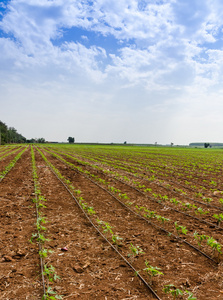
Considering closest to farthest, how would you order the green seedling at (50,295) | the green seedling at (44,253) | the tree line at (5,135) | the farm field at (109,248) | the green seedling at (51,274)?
the green seedling at (50,295)
the farm field at (109,248)
the green seedling at (51,274)
the green seedling at (44,253)
the tree line at (5,135)

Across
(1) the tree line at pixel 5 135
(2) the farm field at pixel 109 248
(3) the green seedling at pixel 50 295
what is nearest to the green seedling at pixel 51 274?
(2) the farm field at pixel 109 248

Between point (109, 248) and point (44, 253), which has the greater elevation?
point (44, 253)

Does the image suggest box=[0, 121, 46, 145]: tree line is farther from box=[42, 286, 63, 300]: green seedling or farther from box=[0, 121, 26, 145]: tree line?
box=[42, 286, 63, 300]: green seedling

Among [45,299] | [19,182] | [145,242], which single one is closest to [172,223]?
[145,242]

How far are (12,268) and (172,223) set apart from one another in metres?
4.93

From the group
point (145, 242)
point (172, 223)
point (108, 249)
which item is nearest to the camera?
point (108, 249)

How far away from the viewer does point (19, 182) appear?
41.7 ft

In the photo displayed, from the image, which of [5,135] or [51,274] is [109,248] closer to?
[51,274]

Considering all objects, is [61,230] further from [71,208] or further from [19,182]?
[19,182]

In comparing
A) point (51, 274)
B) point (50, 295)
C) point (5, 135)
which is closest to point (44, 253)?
point (51, 274)

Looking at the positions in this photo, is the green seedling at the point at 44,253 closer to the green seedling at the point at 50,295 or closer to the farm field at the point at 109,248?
the farm field at the point at 109,248

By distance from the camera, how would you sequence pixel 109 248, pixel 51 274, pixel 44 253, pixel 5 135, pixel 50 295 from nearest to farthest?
pixel 50 295, pixel 51 274, pixel 44 253, pixel 109 248, pixel 5 135

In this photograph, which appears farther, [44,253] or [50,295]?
[44,253]

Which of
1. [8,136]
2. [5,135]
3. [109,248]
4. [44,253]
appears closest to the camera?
[44,253]
